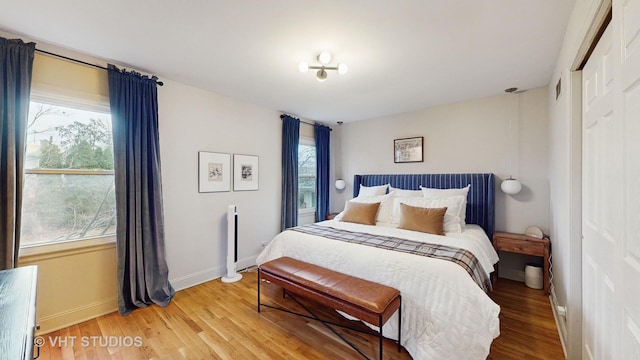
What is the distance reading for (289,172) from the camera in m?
4.11

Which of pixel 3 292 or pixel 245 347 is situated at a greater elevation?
pixel 3 292

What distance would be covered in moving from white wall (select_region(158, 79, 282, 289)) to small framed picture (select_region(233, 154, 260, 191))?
3.1 inches

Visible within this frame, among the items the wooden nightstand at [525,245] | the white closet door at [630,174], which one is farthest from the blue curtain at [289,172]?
the white closet door at [630,174]

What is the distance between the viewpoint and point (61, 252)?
2.17 meters

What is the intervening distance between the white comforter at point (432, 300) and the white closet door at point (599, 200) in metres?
0.49

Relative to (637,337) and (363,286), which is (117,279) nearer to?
(363,286)

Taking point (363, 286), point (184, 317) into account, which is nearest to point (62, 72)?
point (184, 317)

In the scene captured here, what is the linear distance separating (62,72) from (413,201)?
3.88m

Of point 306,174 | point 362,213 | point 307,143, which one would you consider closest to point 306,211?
point 306,174

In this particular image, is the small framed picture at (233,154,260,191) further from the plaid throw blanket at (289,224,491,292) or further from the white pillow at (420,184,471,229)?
the white pillow at (420,184,471,229)

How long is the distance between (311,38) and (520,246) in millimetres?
3253

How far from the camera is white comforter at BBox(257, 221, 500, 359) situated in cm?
161

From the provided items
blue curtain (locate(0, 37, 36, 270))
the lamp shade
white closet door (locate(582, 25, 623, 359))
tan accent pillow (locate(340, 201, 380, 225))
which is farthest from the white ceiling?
tan accent pillow (locate(340, 201, 380, 225))

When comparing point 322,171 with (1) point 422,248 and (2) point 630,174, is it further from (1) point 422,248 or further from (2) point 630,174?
(2) point 630,174
